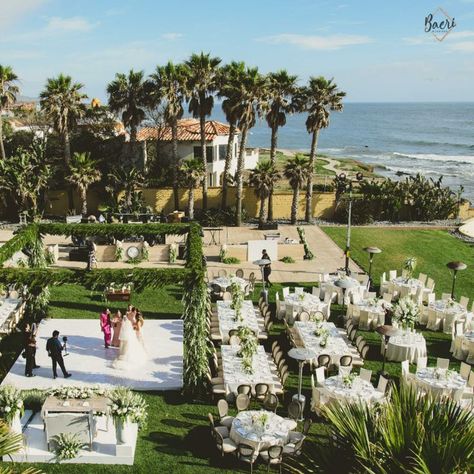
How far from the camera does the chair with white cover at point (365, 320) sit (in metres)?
22.2

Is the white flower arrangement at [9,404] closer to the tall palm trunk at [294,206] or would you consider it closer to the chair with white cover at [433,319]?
the chair with white cover at [433,319]

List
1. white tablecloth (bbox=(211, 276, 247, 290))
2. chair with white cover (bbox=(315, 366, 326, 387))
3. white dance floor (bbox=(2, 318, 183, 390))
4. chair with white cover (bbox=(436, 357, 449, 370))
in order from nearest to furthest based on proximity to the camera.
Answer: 1. chair with white cover (bbox=(315, 366, 326, 387))
2. chair with white cover (bbox=(436, 357, 449, 370))
3. white dance floor (bbox=(2, 318, 183, 390))
4. white tablecloth (bbox=(211, 276, 247, 290))

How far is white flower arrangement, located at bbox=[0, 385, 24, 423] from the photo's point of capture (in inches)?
532

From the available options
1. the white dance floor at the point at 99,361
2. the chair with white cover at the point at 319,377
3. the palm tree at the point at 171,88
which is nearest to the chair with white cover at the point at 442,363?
the chair with white cover at the point at 319,377

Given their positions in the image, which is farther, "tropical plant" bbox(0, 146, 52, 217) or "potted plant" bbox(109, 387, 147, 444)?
"tropical plant" bbox(0, 146, 52, 217)

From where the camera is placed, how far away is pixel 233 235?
1517 inches

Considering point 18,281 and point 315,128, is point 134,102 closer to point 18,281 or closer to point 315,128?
point 315,128

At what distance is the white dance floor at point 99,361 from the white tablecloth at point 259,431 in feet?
12.7

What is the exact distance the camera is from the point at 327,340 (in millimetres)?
18797

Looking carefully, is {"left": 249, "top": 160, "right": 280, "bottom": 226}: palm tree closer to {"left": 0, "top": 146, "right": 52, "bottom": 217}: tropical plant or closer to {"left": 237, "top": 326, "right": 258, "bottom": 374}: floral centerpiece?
{"left": 0, "top": 146, "right": 52, "bottom": 217}: tropical plant

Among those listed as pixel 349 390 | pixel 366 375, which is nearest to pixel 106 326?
pixel 349 390

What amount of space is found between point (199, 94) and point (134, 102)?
5.50 meters

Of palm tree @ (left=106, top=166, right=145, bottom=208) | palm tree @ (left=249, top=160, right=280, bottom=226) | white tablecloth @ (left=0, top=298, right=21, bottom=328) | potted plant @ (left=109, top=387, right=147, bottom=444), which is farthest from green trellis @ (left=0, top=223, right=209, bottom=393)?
palm tree @ (left=106, top=166, right=145, bottom=208)

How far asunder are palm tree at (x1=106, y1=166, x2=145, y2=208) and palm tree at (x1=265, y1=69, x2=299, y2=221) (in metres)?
10.3
